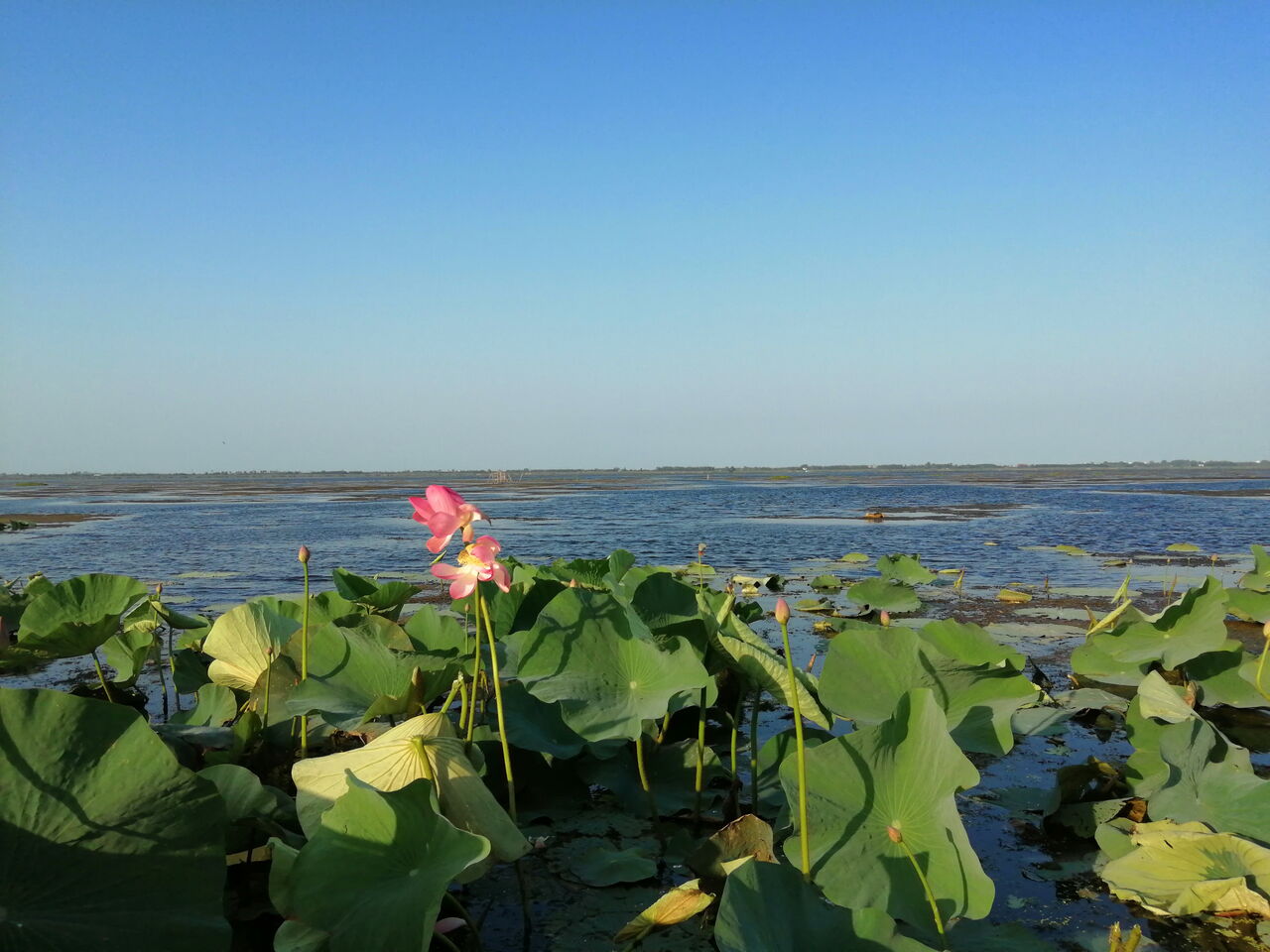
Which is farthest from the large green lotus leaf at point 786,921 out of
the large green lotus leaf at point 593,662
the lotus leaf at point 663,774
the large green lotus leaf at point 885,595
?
the large green lotus leaf at point 885,595

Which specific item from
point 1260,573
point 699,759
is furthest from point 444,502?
point 1260,573

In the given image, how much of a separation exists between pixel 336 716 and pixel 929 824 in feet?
4.85

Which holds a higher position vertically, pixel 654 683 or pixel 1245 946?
pixel 654 683

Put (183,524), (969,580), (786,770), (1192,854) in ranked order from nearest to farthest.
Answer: (786,770) → (1192,854) → (969,580) → (183,524)

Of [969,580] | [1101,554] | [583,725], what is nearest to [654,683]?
[583,725]

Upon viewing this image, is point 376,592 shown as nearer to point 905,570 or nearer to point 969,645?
point 969,645

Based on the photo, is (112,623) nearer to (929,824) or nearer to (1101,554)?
(929,824)

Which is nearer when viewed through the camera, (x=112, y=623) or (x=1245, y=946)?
(x=1245, y=946)

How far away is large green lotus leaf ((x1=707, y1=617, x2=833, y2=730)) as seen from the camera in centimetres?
196

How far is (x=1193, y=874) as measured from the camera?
1966mm

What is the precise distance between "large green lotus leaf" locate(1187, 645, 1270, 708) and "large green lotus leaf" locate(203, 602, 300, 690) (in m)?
3.62

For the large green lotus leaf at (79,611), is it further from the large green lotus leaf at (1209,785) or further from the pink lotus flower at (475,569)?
the large green lotus leaf at (1209,785)

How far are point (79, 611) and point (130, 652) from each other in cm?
78

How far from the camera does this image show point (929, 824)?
65.3 inches
